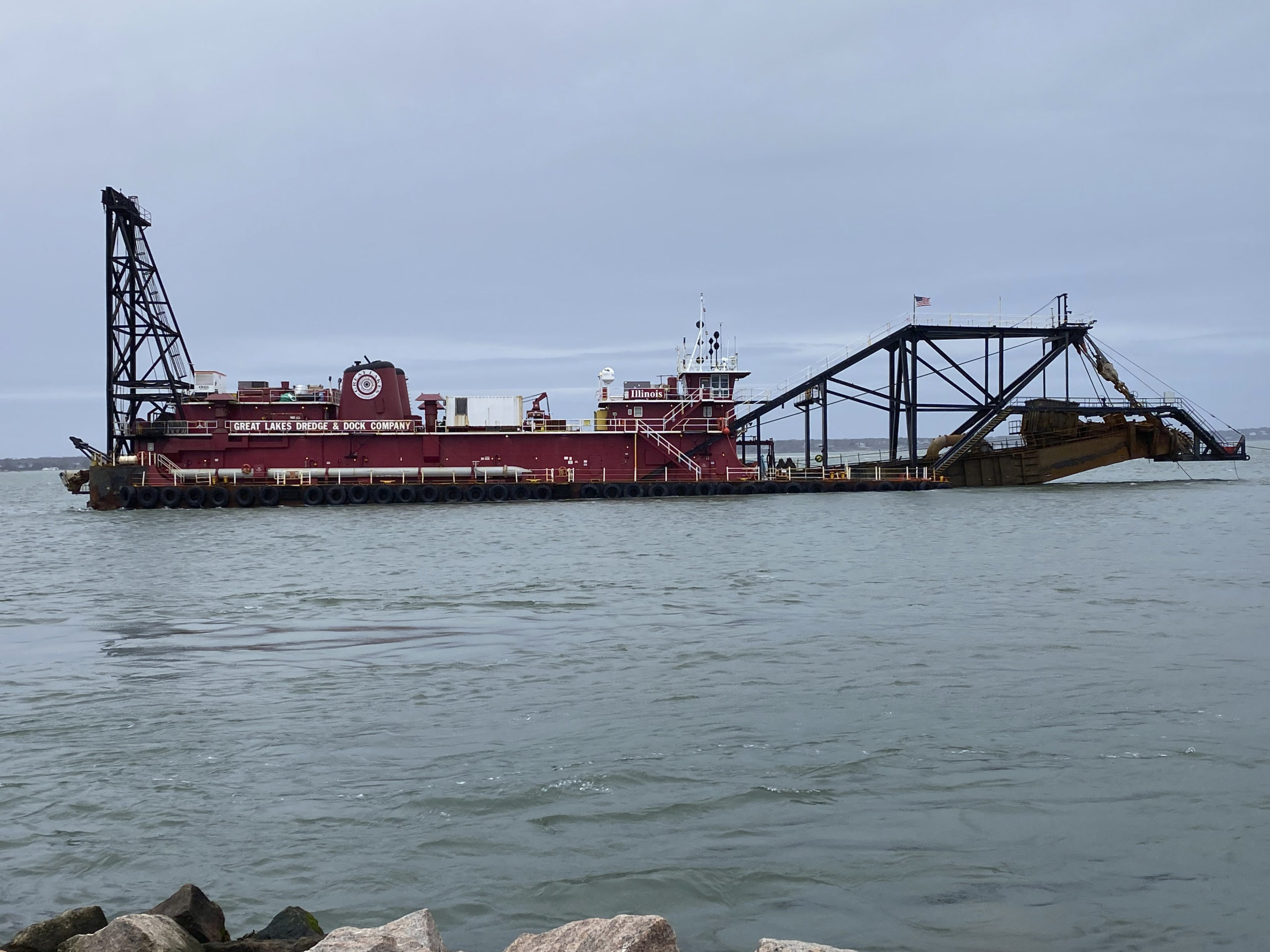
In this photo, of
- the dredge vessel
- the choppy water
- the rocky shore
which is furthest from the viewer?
the dredge vessel

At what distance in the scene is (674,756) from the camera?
8.86m

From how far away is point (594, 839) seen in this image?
7164 millimetres

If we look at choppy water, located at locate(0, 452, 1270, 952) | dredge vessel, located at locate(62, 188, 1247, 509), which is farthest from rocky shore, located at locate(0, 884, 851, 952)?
dredge vessel, located at locate(62, 188, 1247, 509)

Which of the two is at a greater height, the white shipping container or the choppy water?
the white shipping container

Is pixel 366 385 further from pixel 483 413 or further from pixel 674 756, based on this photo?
pixel 674 756

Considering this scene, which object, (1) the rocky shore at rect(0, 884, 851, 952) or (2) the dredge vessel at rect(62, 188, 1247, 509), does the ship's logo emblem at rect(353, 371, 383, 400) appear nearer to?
(2) the dredge vessel at rect(62, 188, 1247, 509)

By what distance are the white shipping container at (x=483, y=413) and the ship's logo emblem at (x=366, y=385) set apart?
129 inches

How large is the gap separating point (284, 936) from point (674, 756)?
13.1ft

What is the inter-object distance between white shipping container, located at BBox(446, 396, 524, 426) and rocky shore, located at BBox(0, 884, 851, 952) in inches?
1738

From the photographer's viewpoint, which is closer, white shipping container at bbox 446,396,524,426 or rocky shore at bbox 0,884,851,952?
rocky shore at bbox 0,884,851,952

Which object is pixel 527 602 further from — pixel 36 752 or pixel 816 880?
pixel 816 880

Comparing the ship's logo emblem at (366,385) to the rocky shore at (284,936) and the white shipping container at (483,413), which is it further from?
the rocky shore at (284,936)

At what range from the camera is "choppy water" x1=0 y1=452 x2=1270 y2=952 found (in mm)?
6297

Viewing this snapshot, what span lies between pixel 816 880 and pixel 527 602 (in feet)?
39.2
